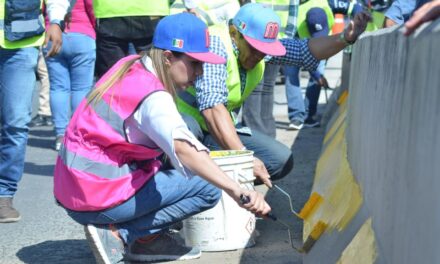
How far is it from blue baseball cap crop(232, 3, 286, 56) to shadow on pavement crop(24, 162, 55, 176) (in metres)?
3.15

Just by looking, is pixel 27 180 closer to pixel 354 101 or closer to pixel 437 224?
pixel 354 101

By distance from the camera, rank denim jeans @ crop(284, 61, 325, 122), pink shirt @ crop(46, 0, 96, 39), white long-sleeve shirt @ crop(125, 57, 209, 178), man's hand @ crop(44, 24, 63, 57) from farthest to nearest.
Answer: denim jeans @ crop(284, 61, 325, 122), pink shirt @ crop(46, 0, 96, 39), man's hand @ crop(44, 24, 63, 57), white long-sleeve shirt @ crop(125, 57, 209, 178)

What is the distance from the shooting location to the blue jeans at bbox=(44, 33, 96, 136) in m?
8.91

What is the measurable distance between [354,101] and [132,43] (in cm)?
237

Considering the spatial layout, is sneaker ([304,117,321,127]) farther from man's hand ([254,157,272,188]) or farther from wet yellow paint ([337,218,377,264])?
wet yellow paint ([337,218,377,264])

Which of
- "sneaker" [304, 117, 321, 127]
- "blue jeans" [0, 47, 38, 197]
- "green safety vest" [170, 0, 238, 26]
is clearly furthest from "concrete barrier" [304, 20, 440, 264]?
"sneaker" [304, 117, 321, 127]

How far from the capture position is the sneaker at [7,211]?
6.27m

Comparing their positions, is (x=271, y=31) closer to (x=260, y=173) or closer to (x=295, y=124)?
(x=260, y=173)

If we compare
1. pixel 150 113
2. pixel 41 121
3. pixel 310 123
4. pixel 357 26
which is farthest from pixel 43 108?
pixel 150 113

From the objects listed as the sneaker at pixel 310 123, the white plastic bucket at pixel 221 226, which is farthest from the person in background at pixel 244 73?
the sneaker at pixel 310 123

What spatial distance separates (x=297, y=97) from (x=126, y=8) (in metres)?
4.16

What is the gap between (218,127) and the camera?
5.59m

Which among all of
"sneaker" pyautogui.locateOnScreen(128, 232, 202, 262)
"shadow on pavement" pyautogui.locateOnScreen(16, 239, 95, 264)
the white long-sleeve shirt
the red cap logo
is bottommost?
"shadow on pavement" pyautogui.locateOnScreen(16, 239, 95, 264)

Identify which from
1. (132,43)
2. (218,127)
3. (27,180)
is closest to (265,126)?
(132,43)
